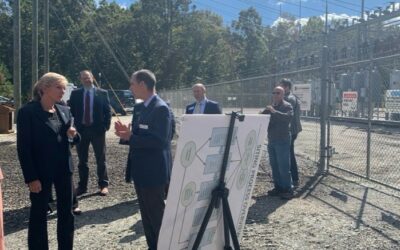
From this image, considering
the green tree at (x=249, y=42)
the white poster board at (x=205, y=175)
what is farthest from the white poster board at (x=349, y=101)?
the green tree at (x=249, y=42)

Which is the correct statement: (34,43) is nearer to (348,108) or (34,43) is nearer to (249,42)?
(348,108)

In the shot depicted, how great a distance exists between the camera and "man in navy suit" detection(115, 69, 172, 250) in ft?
14.5

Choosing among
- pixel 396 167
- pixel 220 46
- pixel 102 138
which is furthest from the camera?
pixel 220 46

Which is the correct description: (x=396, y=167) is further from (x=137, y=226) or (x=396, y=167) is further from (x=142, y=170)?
(x=142, y=170)

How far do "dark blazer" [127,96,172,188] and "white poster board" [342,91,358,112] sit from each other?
5.69m

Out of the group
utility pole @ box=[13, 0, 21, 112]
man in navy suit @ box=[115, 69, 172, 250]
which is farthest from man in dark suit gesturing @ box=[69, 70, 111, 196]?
utility pole @ box=[13, 0, 21, 112]

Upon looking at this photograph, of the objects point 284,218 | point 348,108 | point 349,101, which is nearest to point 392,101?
point 349,101

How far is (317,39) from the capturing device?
128 ft

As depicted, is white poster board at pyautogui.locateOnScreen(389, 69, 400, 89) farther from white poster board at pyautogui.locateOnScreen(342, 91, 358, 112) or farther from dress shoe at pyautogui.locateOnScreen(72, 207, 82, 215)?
dress shoe at pyautogui.locateOnScreen(72, 207, 82, 215)

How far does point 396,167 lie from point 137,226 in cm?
658

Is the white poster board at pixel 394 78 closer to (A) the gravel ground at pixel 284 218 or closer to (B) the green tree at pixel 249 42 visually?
(A) the gravel ground at pixel 284 218

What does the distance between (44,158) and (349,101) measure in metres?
6.45

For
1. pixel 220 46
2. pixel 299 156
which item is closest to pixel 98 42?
pixel 220 46

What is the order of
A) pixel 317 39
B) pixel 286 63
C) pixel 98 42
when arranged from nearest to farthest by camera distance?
pixel 317 39 < pixel 286 63 < pixel 98 42
